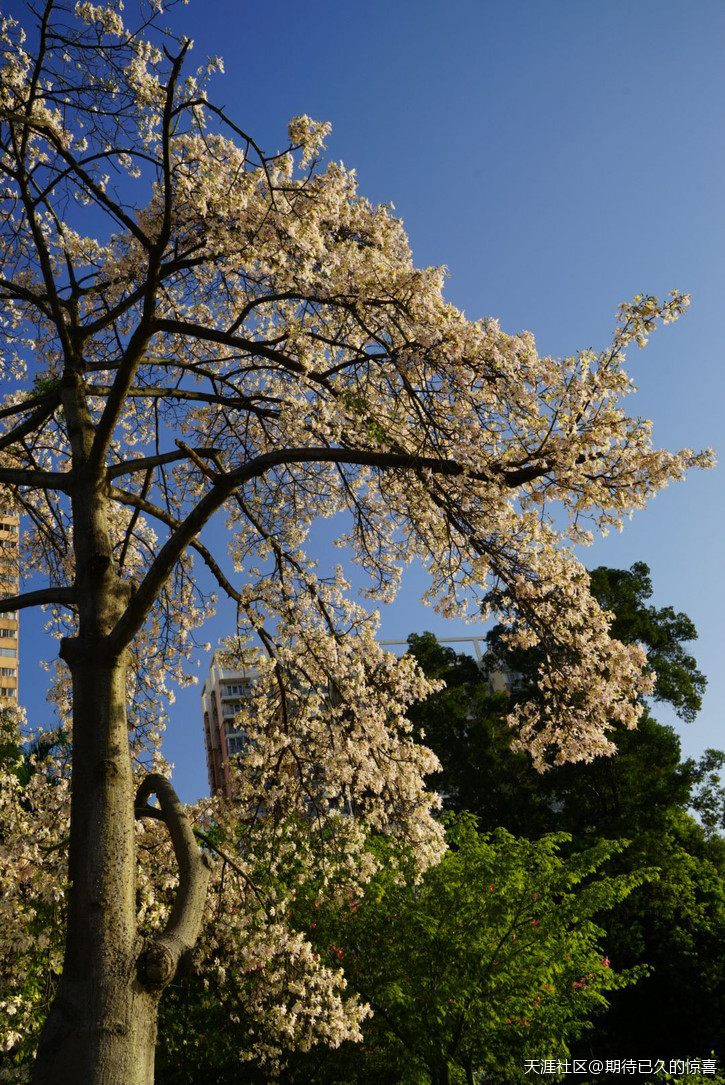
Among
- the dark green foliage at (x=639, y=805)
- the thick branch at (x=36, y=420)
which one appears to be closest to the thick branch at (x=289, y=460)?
the thick branch at (x=36, y=420)

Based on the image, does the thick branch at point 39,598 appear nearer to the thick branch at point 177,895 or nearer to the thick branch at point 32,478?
the thick branch at point 32,478

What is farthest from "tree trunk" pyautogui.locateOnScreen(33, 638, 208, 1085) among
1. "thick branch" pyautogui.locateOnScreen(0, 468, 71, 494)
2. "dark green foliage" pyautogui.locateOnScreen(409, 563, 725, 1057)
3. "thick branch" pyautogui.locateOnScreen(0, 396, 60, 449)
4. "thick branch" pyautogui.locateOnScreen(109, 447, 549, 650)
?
"dark green foliage" pyautogui.locateOnScreen(409, 563, 725, 1057)

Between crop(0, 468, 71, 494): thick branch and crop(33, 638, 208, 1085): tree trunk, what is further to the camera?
crop(0, 468, 71, 494): thick branch

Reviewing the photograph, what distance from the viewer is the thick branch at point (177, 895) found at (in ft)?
15.4

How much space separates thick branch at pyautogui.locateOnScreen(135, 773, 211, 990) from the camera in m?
4.68

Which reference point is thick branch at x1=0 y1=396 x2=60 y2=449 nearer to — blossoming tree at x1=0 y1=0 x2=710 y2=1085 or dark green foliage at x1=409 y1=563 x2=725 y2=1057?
blossoming tree at x1=0 y1=0 x2=710 y2=1085

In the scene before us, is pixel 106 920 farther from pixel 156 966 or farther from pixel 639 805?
pixel 639 805

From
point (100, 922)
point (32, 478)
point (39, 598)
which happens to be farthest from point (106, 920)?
point (32, 478)

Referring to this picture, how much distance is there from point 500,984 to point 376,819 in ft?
14.1

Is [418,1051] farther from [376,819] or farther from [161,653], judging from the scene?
[161,653]

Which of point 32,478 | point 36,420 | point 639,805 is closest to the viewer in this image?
point 32,478

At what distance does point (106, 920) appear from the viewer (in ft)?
15.6

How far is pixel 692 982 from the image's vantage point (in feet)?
59.1

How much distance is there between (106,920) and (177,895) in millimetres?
713
